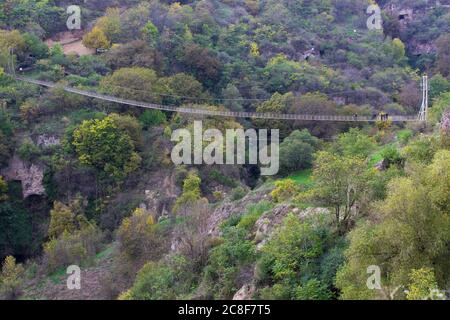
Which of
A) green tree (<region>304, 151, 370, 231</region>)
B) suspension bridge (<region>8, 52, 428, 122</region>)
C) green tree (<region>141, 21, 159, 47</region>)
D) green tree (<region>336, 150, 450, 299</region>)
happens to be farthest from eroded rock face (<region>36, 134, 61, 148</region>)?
green tree (<region>336, 150, 450, 299</region>)

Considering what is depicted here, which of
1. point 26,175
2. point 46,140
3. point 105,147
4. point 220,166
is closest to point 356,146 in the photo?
point 220,166

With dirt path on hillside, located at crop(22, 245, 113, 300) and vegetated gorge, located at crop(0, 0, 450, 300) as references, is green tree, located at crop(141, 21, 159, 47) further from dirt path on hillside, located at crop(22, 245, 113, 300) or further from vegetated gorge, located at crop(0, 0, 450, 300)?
dirt path on hillside, located at crop(22, 245, 113, 300)

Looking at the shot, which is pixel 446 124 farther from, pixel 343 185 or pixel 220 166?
pixel 220 166

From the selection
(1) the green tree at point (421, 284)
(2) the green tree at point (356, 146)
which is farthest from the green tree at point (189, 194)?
(1) the green tree at point (421, 284)

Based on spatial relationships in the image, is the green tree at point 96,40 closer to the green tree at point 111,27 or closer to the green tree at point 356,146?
the green tree at point 111,27

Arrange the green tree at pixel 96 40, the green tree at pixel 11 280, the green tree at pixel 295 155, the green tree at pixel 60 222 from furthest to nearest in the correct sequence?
1. the green tree at pixel 96 40
2. the green tree at pixel 295 155
3. the green tree at pixel 60 222
4. the green tree at pixel 11 280

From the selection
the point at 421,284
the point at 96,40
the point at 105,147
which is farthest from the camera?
the point at 96,40

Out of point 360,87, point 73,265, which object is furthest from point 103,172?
point 360,87
